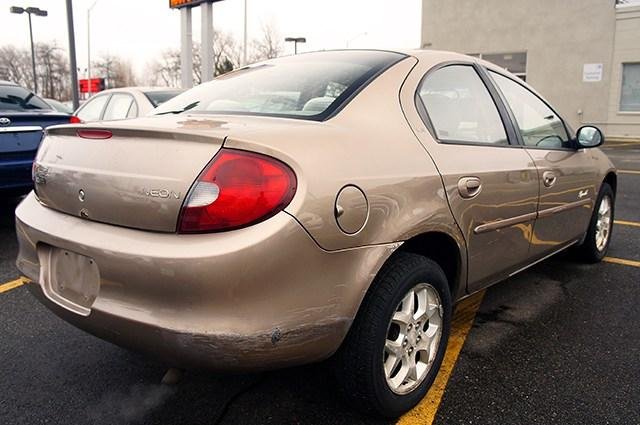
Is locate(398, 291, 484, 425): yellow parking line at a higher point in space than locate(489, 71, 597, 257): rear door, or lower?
lower

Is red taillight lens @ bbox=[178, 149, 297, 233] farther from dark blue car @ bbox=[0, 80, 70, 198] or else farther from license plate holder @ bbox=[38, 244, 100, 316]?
dark blue car @ bbox=[0, 80, 70, 198]

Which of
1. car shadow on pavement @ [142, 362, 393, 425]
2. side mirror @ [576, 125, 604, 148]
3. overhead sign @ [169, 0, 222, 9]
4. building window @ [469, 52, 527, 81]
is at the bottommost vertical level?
car shadow on pavement @ [142, 362, 393, 425]

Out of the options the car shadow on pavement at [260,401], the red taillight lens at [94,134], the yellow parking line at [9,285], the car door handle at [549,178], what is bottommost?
the yellow parking line at [9,285]

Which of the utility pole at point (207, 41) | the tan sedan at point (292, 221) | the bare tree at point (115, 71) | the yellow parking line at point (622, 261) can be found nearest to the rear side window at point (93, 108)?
the tan sedan at point (292, 221)

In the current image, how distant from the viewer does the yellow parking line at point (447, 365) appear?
2.27m

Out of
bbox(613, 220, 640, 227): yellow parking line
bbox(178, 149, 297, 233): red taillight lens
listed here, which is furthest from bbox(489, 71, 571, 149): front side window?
bbox(613, 220, 640, 227): yellow parking line

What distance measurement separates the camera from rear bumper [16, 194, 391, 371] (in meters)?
1.71

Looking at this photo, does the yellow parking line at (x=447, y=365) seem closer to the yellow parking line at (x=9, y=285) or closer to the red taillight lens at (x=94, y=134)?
the red taillight lens at (x=94, y=134)

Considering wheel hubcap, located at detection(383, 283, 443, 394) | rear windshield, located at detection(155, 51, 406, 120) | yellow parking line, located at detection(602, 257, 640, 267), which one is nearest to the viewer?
wheel hubcap, located at detection(383, 283, 443, 394)

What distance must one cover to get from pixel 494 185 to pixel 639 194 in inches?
255

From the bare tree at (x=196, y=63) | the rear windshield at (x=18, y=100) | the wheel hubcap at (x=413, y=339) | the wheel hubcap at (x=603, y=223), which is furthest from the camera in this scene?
the bare tree at (x=196, y=63)

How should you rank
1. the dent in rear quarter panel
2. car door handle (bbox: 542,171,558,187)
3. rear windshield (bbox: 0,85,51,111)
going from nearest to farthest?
the dent in rear quarter panel → car door handle (bbox: 542,171,558,187) → rear windshield (bbox: 0,85,51,111)

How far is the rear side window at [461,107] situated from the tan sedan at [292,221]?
A: 1cm

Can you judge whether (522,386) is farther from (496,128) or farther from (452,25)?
(452,25)
